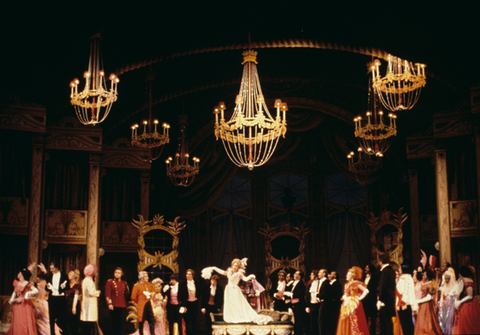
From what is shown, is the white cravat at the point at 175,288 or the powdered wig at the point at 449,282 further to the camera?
the white cravat at the point at 175,288

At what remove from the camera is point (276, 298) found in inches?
512

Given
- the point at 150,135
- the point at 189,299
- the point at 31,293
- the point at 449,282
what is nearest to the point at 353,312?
the point at 449,282

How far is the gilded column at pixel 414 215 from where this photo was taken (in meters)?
14.3

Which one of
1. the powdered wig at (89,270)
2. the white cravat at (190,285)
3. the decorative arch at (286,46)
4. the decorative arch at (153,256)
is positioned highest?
the decorative arch at (286,46)

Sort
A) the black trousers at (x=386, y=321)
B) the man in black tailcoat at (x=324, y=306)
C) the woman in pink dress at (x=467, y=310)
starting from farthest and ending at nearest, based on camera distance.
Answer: the man in black tailcoat at (x=324, y=306)
the black trousers at (x=386, y=321)
the woman in pink dress at (x=467, y=310)

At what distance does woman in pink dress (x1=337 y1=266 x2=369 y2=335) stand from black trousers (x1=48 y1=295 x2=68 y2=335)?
4.77m

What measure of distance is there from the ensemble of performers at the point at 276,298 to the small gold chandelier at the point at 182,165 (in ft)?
8.99

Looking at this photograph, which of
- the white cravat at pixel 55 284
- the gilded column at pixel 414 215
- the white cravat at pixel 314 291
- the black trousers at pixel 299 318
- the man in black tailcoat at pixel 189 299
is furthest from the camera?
the gilded column at pixel 414 215

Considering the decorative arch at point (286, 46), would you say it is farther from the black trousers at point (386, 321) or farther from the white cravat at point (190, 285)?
the black trousers at point (386, 321)

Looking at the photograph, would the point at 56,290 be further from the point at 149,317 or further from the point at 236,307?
the point at 236,307

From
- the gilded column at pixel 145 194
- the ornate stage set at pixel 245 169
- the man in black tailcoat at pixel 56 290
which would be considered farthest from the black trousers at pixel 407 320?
the gilded column at pixel 145 194

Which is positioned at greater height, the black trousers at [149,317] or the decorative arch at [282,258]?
the decorative arch at [282,258]

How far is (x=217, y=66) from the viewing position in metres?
14.1

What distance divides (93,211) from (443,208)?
6.90 meters
